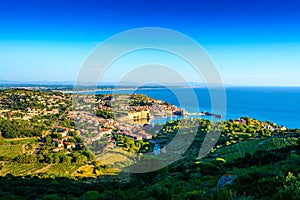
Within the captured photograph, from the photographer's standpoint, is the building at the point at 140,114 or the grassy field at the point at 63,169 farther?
the building at the point at 140,114

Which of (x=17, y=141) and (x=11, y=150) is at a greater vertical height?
(x=17, y=141)

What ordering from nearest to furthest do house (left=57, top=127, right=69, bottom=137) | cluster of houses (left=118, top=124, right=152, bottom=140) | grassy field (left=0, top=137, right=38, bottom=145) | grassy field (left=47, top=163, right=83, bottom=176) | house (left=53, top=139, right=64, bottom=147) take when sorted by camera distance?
grassy field (left=47, top=163, right=83, bottom=176) → house (left=53, top=139, right=64, bottom=147) → cluster of houses (left=118, top=124, right=152, bottom=140) → grassy field (left=0, top=137, right=38, bottom=145) → house (left=57, top=127, right=69, bottom=137)

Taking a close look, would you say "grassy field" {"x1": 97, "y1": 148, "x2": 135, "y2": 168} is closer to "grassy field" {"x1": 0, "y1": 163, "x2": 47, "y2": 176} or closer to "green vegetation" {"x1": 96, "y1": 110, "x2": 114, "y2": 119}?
"grassy field" {"x1": 0, "y1": 163, "x2": 47, "y2": 176}

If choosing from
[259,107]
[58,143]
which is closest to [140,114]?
[58,143]

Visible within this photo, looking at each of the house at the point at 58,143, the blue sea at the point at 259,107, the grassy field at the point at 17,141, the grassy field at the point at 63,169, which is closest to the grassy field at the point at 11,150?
the grassy field at the point at 17,141

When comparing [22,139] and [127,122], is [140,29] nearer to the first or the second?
[127,122]

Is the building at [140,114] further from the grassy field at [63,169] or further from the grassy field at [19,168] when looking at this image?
the grassy field at [19,168]

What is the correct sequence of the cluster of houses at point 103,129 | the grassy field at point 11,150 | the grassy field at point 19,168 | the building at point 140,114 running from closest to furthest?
the grassy field at point 19,168 → the grassy field at point 11,150 → the cluster of houses at point 103,129 → the building at point 140,114

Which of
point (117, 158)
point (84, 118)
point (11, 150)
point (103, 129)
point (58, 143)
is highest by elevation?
point (84, 118)

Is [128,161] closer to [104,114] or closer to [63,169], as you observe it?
[63,169]

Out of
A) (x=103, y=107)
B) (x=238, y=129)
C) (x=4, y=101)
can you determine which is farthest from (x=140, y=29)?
(x=4, y=101)

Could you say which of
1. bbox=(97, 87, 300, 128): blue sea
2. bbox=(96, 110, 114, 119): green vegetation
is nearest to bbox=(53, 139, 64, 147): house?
bbox=(96, 110, 114, 119): green vegetation
